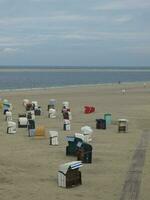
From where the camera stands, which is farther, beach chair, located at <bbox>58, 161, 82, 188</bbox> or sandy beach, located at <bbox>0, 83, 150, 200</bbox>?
beach chair, located at <bbox>58, 161, 82, 188</bbox>

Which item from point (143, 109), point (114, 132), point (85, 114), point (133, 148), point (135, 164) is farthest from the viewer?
point (143, 109)

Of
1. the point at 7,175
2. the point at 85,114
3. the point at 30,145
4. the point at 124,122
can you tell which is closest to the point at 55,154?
the point at 30,145

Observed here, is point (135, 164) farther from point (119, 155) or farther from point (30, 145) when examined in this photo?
point (30, 145)

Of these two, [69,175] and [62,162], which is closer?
[69,175]

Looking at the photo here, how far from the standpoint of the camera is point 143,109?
121 ft

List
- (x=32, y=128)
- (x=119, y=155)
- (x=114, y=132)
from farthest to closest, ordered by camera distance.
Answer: (x=114, y=132) → (x=32, y=128) → (x=119, y=155)

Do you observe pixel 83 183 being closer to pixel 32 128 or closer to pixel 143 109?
pixel 32 128

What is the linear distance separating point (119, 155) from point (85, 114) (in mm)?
15297

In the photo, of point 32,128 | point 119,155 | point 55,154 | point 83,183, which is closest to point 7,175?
point 83,183

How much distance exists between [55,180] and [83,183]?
33.2 inches

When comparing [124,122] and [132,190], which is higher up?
[124,122]

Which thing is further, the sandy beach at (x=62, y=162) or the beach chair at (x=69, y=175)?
the beach chair at (x=69, y=175)

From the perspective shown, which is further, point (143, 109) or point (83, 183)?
point (143, 109)

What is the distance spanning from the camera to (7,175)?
48.9 feet
